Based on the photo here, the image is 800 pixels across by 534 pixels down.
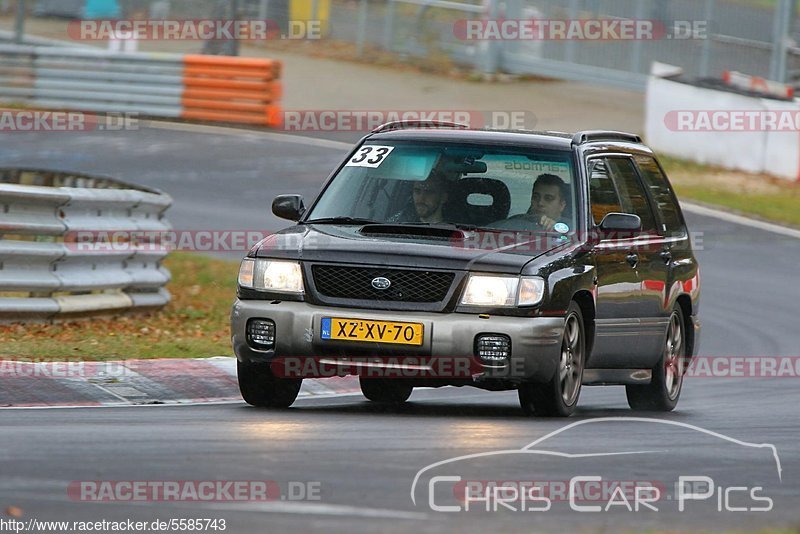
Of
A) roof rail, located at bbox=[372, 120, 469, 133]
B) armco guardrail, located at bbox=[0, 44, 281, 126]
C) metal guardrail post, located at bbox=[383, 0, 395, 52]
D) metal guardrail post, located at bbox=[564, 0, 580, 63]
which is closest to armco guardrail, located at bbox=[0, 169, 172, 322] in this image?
roof rail, located at bbox=[372, 120, 469, 133]

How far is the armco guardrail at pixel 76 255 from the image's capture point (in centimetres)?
1338

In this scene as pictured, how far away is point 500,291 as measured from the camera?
374 inches

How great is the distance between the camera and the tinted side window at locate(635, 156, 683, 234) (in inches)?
465

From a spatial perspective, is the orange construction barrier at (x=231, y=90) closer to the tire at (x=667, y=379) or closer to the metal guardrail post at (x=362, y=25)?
the metal guardrail post at (x=362, y=25)

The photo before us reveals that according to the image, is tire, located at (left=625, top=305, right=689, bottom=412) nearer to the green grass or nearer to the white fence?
the green grass

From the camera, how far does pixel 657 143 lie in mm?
27141

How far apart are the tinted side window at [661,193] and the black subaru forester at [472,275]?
1.3 inches

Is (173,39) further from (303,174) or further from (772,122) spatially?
(772,122)

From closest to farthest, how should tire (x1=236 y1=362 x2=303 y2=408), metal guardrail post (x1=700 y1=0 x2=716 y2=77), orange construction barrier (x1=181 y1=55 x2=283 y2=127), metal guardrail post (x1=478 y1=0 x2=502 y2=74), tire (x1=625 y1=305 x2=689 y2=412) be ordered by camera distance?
tire (x1=236 y1=362 x2=303 y2=408)
tire (x1=625 y1=305 x2=689 y2=412)
orange construction barrier (x1=181 y1=55 x2=283 y2=127)
metal guardrail post (x1=700 y1=0 x2=716 y2=77)
metal guardrail post (x1=478 y1=0 x2=502 y2=74)

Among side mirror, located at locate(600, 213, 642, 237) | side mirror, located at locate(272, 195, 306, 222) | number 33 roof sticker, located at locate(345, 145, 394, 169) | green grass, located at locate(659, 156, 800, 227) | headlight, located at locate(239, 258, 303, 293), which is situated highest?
number 33 roof sticker, located at locate(345, 145, 394, 169)

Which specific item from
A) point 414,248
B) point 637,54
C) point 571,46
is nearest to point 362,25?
point 571,46

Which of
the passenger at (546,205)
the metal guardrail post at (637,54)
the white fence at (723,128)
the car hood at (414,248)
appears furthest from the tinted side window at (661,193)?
the metal guardrail post at (637,54)

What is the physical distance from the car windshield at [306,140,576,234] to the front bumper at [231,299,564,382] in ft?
3.02

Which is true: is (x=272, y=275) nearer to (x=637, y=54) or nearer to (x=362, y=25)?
(x=637, y=54)
